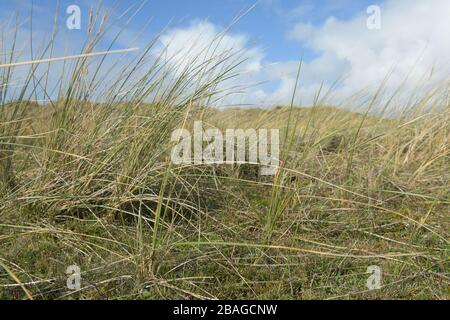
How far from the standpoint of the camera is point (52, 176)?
196 cm

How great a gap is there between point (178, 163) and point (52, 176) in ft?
2.05

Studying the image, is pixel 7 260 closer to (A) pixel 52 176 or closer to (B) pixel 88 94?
(A) pixel 52 176

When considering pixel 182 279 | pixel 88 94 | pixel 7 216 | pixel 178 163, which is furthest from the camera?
pixel 88 94

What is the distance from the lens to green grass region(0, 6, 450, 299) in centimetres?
143

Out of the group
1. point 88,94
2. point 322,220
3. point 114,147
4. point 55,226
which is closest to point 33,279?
point 55,226

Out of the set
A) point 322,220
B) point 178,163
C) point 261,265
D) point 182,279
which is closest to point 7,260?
point 182,279

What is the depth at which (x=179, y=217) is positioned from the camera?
1967 millimetres

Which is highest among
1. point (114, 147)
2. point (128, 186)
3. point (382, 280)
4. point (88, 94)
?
point (88, 94)

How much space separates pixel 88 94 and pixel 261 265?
134 centimetres

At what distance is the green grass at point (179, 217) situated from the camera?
143 centimetres

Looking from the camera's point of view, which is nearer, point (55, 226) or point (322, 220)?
point (55, 226)

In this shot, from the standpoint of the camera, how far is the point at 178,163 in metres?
1.92

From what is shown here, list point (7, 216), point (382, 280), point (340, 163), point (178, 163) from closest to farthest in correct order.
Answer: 1. point (382, 280)
2. point (7, 216)
3. point (178, 163)
4. point (340, 163)

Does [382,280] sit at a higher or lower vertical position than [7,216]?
lower
